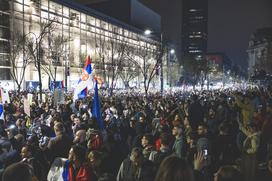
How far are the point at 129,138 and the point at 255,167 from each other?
14.1ft

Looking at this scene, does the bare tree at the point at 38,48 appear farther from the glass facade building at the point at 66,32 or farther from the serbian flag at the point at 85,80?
the serbian flag at the point at 85,80

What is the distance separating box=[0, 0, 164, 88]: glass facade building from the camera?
5163 cm

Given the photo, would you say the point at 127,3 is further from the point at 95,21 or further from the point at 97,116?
the point at 97,116

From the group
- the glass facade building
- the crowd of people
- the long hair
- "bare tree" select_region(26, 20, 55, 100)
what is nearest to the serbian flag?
the crowd of people

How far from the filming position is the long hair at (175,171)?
308 centimetres

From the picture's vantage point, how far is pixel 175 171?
3.10 m

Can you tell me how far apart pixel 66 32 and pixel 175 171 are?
63.9 meters

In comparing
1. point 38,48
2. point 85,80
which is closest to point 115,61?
point 38,48

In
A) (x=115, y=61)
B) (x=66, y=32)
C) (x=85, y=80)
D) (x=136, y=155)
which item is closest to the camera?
(x=136, y=155)

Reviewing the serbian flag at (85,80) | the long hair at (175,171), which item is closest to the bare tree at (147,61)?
the serbian flag at (85,80)

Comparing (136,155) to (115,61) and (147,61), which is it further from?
(147,61)

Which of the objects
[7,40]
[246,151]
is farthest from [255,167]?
[7,40]

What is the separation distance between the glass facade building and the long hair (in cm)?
3837

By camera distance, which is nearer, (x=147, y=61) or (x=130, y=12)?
(x=147, y=61)
